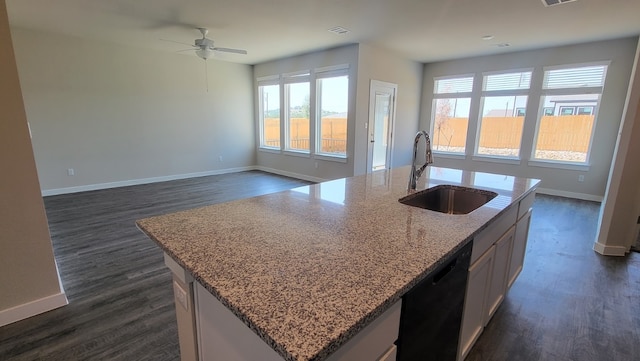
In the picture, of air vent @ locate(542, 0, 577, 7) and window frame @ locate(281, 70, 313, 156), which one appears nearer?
air vent @ locate(542, 0, 577, 7)

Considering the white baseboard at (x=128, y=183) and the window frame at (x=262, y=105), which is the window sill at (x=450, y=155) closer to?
the window frame at (x=262, y=105)

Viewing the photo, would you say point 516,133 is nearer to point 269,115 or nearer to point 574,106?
point 574,106

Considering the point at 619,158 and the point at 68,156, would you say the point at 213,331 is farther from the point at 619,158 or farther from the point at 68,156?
the point at 68,156

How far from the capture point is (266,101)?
7.37 metres

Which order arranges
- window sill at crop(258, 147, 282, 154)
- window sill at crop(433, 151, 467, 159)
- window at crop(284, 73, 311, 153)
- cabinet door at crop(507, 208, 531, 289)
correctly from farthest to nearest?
window sill at crop(258, 147, 282, 154) → window sill at crop(433, 151, 467, 159) → window at crop(284, 73, 311, 153) → cabinet door at crop(507, 208, 531, 289)

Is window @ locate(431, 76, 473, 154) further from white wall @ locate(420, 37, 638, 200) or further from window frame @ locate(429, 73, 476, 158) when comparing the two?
white wall @ locate(420, 37, 638, 200)

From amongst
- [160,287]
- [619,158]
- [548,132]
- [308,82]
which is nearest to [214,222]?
[160,287]

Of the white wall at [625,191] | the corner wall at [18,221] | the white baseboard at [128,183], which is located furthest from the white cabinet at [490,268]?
the white baseboard at [128,183]

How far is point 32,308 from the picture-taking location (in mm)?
2041

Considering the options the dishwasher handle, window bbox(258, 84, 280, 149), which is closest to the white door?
window bbox(258, 84, 280, 149)

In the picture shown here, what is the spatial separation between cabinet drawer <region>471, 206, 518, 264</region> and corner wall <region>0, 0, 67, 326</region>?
2.74 m

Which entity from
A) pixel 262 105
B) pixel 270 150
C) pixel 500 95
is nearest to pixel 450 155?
pixel 500 95

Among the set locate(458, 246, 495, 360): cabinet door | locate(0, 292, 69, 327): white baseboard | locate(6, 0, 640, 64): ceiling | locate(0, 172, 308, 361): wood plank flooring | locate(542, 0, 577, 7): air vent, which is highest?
locate(6, 0, 640, 64): ceiling

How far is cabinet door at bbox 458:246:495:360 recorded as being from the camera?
4.78ft
